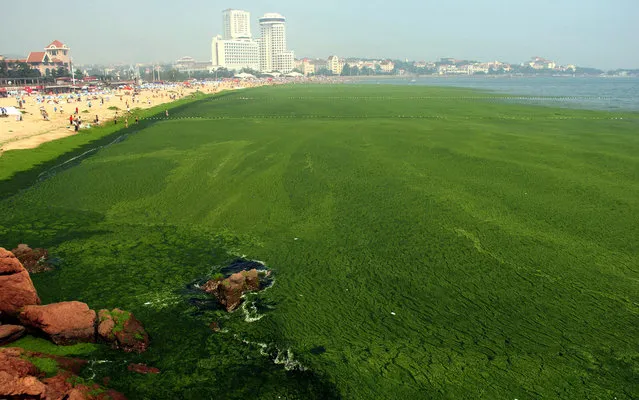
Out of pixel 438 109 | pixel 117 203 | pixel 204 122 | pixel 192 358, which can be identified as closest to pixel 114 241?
pixel 117 203

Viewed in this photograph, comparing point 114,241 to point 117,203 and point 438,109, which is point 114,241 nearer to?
point 117,203

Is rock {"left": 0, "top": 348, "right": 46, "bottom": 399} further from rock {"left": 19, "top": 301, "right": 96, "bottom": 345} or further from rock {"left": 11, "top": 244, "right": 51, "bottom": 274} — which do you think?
rock {"left": 11, "top": 244, "right": 51, "bottom": 274}

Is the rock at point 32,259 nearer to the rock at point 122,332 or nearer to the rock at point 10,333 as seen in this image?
the rock at point 10,333

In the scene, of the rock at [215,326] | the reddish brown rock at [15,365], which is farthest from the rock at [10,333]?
the rock at [215,326]

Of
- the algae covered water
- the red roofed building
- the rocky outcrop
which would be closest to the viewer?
the rocky outcrop

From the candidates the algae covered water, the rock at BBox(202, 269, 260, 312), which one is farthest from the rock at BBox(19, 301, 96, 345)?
the rock at BBox(202, 269, 260, 312)

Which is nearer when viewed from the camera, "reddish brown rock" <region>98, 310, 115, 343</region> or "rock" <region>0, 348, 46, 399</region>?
"rock" <region>0, 348, 46, 399</region>
